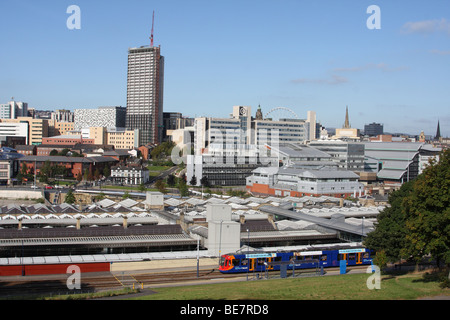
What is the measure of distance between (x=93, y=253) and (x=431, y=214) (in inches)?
682

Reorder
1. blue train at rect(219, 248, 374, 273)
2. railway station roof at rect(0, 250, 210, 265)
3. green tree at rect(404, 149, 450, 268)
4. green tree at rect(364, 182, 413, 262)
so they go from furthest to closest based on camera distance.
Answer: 1. blue train at rect(219, 248, 374, 273)
2. railway station roof at rect(0, 250, 210, 265)
3. green tree at rect(364, 182, 413, 262)
4. green tree at rect(404, 149, 450, 268)

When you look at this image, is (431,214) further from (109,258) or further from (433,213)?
(109,258)

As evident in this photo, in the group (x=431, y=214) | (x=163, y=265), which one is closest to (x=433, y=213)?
(x=431, y=214)

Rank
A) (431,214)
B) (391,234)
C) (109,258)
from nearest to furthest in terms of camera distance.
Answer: (431,214)
(391,234)
(109,258)

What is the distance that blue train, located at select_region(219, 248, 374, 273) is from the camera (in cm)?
2486

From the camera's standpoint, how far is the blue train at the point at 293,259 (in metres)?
→ 24.9

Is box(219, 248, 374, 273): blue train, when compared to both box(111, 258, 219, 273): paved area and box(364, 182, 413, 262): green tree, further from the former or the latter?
box(364, 182, 413, 262): green tree

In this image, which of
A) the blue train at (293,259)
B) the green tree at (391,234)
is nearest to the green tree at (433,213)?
the green tree at (391,234)

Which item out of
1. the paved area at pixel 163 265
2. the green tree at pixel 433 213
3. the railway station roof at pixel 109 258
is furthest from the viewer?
the paved area at pixel 163 265

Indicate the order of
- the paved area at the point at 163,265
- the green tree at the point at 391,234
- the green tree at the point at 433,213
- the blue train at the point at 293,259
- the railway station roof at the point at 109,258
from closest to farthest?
1. the green tree at the point at 433,213
2. the green tree at the point at 391,234
3. the railway station roof at the point at 109,258
4. the paved area at the point at 163,265
5. the blue train at the point at 293,259

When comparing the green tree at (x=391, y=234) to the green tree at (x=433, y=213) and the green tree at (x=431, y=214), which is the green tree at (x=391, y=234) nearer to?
the green tree at (x=431, y=214)

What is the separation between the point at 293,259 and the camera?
85.6 ft

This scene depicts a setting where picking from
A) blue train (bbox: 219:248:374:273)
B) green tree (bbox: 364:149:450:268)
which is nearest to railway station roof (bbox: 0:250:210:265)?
blue train (bbox: 219:248:374:273)

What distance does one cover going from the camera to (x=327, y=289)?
19031mm
